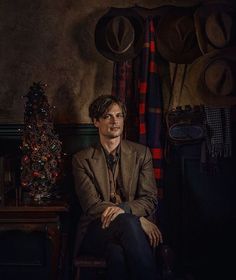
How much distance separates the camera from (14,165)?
3.64m

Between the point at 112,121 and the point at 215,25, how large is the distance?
48.8 inches

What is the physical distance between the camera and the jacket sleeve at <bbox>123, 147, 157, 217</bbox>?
3.21 metres

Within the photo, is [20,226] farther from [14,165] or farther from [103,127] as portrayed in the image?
[103,127]

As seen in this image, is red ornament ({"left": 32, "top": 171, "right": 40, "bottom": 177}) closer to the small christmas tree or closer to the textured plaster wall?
the small christmas tree

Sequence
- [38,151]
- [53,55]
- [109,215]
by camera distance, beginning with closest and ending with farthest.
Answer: [109,215] < [38,151] < [53,55]

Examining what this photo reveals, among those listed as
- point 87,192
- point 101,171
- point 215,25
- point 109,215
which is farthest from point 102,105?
point 215,25

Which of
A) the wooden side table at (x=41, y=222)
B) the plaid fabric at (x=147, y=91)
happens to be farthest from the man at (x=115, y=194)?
the plaid fabric at (x=147, y=91)

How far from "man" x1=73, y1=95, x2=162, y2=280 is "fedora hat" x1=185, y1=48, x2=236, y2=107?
2.45 feet

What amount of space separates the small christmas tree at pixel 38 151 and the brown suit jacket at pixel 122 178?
218mm

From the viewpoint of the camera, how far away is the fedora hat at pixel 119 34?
12.2ft

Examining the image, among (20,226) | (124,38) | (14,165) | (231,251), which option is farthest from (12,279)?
(124,38)

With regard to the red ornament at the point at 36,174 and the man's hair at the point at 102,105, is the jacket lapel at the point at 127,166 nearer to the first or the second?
the man's hair at the point at 102,105

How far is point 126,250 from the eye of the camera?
2822 millimetres

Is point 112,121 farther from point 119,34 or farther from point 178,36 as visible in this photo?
point 178,36
